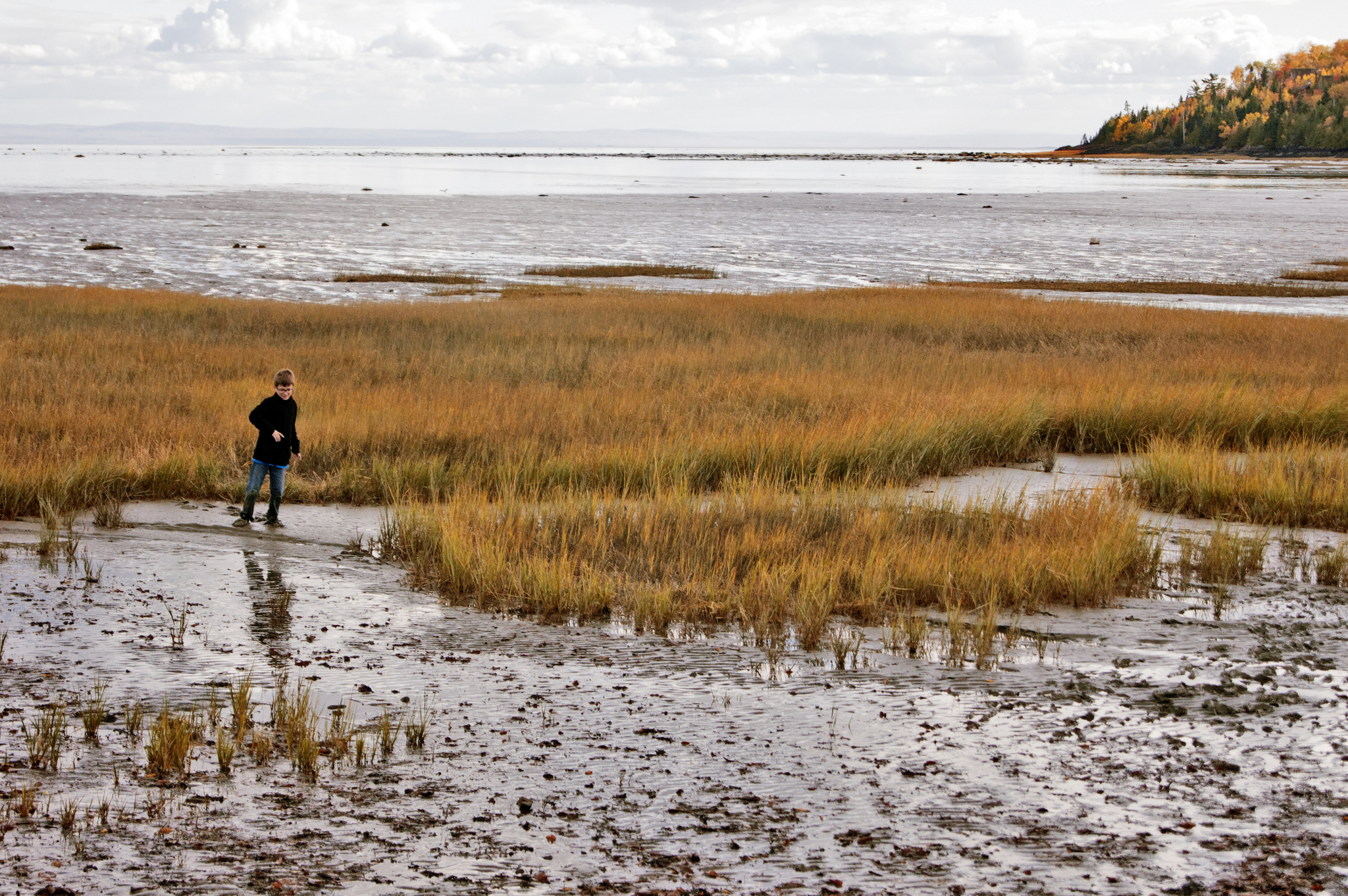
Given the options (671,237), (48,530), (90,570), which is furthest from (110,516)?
(671,237)

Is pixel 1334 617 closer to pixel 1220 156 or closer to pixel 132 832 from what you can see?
pixel 132 832

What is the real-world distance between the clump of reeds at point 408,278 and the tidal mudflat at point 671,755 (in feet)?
90.4

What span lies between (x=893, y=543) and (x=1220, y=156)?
220 m

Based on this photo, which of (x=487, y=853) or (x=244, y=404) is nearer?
(x=487, y=853)

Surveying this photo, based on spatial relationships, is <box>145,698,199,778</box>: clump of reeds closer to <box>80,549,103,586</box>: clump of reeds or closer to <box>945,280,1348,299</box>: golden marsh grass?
<box>80,549,103,586</box>: clump of reeds

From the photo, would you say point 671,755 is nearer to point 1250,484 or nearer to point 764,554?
point 764,554

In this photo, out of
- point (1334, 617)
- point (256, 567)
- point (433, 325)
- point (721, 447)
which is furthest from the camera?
point (433, 325)

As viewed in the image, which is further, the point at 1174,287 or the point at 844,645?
the point at 1174,287

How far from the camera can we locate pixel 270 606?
7.29m

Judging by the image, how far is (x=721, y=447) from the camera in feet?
38.6

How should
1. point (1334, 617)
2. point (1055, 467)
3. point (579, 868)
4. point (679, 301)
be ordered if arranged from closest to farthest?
point (579, 868), point (1334, 617), point (1055, 467), point (679, 301)

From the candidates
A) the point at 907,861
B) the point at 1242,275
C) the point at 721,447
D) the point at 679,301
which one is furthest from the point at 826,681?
the point at 1242,275

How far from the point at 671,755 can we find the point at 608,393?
10.1 meters

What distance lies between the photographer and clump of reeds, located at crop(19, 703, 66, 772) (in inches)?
187
